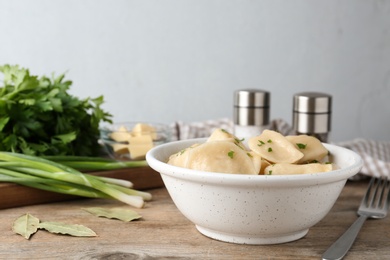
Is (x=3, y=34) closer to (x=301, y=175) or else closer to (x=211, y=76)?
(x=211, y=76)

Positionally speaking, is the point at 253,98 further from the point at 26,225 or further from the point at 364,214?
the point at 26,225

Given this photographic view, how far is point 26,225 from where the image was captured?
56.2 inches

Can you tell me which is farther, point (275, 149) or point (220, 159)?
point (275, 149)

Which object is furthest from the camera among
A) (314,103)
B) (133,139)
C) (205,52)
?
(205,52)

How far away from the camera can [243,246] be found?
1.29m

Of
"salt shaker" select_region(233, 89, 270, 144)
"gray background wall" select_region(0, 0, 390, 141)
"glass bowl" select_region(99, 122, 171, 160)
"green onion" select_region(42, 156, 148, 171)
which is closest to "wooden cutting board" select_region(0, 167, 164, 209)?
"green onion" select_region(42, 156, 148, 171)

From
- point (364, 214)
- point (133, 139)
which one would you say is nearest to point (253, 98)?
point (133, 139)

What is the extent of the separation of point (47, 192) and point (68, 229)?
0.30 meters

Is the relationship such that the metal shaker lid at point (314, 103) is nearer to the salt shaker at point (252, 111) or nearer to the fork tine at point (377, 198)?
the salt shaker at point (252, 111)

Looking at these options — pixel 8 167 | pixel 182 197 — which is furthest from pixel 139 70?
pixel 182 197

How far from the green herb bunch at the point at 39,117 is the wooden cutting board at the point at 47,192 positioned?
0.46 ft

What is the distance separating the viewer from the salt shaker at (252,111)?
215cm

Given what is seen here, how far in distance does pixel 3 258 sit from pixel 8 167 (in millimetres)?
458

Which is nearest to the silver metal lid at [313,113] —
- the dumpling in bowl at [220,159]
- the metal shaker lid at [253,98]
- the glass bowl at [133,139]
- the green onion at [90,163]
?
the metal shaker lid at [253,98]
